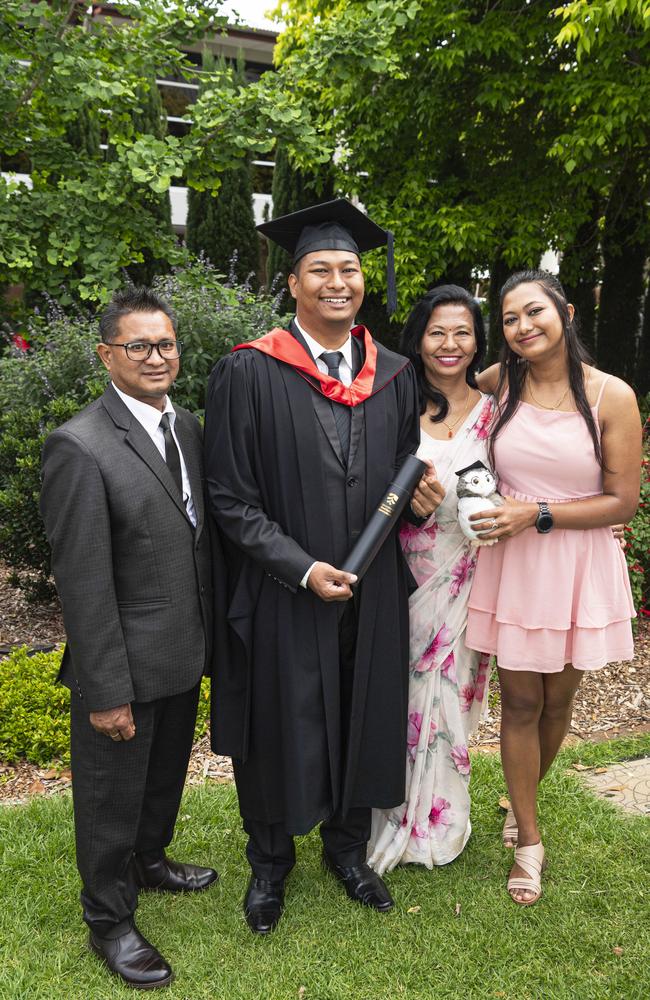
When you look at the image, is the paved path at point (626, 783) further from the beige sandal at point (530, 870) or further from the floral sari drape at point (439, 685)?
the floral sari drape at point (439, 685)

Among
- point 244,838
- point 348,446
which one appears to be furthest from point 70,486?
point 244,838

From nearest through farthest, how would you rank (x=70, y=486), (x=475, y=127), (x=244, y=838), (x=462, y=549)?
(x=70, y=486)
(x=462, y=549)
(x=244, y=838)
(x=475, y=127)

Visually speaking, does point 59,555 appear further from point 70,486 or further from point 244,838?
point 244,838

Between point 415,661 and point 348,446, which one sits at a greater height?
point 348,446

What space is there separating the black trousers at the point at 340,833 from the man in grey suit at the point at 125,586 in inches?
17.9

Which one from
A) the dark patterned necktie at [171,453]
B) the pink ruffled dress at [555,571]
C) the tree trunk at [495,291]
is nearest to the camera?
the dark patterned necktie at [171,453]

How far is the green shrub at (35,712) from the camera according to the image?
12.8ft

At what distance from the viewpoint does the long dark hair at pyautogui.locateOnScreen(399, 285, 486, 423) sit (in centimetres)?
295

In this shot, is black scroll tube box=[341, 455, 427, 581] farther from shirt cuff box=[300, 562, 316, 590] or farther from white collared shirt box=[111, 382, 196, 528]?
white collared shirt box=[111, 382, 196, 528]

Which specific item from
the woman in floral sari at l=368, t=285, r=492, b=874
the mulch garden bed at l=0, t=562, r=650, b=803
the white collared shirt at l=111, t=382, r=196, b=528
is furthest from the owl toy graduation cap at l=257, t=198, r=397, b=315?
the mulch garden bed at l=0, t=562, r=650, b=803

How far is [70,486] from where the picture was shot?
2254mm

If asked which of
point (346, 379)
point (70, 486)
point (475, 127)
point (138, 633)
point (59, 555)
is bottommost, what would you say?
point (138, 633)

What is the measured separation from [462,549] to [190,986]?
5.65 feet

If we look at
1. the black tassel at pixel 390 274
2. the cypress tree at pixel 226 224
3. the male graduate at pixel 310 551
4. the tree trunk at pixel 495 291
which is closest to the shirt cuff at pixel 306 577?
the male graduate at pixel 310 551
